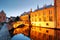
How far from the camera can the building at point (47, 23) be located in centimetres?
411

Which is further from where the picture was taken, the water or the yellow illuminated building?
the yellow illuminated building

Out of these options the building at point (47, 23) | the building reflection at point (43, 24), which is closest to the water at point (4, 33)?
the building reflection at point (43, 24)

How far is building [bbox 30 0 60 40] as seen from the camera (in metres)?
4.11

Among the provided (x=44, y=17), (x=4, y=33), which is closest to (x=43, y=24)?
(x=44, y=17)

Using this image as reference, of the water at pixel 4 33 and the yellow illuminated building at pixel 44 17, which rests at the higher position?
the yellow illuminated building at pixel 44 17

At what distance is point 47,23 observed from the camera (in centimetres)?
486

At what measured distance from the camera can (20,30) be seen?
523 cm

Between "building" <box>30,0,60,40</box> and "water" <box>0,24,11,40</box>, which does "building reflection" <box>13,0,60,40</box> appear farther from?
"water" <box>0,24,11,40</box>

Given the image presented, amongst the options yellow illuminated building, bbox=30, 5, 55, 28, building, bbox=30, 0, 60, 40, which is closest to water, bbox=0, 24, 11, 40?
building, bbox=30, 0, 60, 40

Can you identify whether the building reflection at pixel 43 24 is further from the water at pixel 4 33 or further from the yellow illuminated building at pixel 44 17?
the water at pixel 4 33

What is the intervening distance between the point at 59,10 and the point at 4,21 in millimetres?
2105

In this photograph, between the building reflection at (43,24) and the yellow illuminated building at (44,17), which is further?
the yellow illuminated building at (44,17)

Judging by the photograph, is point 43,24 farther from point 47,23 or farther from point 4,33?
point 4,33

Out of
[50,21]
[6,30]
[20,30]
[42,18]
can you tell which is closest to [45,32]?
[50,21]
